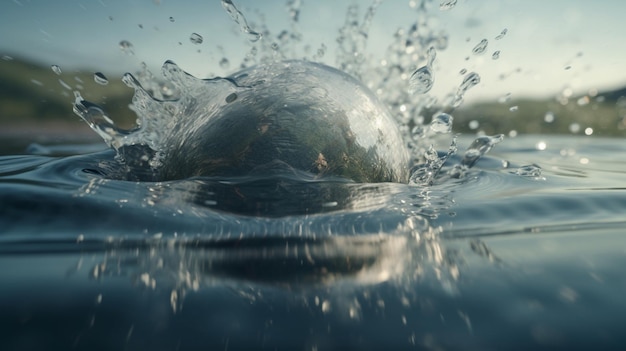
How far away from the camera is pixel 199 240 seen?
1767 millimetres

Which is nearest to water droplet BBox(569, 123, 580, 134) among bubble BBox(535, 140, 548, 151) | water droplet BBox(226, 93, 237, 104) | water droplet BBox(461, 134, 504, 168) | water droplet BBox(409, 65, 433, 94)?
bubble BBox(535, 140, 548, 151)

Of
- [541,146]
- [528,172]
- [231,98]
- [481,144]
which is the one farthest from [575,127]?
[231,98]

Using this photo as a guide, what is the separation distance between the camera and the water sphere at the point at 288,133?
2.88 meters

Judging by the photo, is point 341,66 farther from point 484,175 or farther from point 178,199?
point 178,199

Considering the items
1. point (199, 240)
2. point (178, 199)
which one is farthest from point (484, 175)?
point (199, 240)

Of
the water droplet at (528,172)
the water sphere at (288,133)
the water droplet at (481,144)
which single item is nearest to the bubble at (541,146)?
the water droplet at (528,172)

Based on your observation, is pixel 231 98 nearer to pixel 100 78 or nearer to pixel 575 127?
pixel 100 78

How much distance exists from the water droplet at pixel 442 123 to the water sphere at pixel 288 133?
503 millimetres

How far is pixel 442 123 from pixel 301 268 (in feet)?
8.18

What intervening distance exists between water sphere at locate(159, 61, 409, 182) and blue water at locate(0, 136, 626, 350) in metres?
0.22

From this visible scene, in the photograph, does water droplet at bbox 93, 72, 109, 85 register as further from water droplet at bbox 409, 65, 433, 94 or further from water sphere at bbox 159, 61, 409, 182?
water droplet at bbox 409, 65, 433, 94

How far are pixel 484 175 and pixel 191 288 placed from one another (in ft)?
9.08

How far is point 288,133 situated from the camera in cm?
289

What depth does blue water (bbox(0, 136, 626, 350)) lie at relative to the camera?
113 cm
